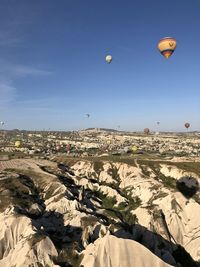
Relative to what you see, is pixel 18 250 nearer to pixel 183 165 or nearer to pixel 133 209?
pixel 133 209

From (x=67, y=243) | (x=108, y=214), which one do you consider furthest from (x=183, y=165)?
(x=67, y=243)

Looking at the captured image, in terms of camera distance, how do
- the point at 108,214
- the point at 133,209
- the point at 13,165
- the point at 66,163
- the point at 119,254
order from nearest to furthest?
the point at 119,254 → the point at 108,214 → the point at 133,209 → the point at 13,165 → the point at 66,163

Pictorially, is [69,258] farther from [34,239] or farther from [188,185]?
[188,185]

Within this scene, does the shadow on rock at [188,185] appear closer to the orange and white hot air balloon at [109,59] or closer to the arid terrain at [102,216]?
the arid terrain at [102,216]

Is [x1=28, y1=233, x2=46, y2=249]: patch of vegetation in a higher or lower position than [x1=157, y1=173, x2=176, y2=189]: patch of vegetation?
higher

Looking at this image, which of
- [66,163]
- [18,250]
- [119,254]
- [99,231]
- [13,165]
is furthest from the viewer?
[66,163]

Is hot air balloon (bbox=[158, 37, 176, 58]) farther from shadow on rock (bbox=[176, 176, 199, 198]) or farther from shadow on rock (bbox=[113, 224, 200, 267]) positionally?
shadow on rock (bbox=[176, 176, 199, 198])

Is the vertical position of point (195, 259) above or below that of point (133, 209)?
below

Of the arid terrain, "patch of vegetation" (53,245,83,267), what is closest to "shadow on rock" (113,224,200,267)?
the arid terrain
